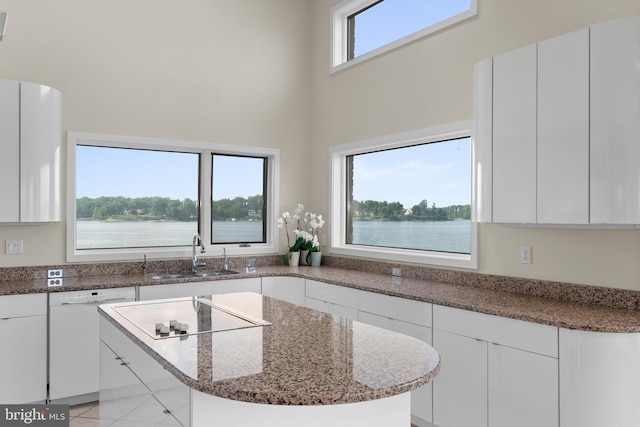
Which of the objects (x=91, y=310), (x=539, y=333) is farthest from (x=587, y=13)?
(x=91, y=310)

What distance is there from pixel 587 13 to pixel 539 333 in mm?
1909

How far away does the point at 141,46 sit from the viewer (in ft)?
14.2

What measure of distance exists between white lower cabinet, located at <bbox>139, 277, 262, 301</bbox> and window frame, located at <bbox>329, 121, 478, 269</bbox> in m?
1.06

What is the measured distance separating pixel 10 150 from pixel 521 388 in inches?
139

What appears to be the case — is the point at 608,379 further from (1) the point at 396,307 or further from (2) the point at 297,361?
(2) the point at 297,361

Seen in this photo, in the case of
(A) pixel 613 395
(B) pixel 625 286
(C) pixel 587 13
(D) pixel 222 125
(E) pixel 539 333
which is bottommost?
(A) pixel 613 395

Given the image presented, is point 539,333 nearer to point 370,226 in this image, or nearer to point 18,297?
point 370,226

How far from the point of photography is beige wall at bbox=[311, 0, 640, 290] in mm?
2813

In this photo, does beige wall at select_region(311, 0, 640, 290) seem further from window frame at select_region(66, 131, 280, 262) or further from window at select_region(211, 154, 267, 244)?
window at select_region(211, 154, 267, 244)

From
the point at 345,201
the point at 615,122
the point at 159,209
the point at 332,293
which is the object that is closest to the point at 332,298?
the point at 332,293

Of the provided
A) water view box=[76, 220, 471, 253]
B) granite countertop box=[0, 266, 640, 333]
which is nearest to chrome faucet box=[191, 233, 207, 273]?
water view box=[76, 220, 471, 253]

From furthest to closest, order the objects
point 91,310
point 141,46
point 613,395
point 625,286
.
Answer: point 141,46 → point 91,310 → point 625,286 → point 613,395
